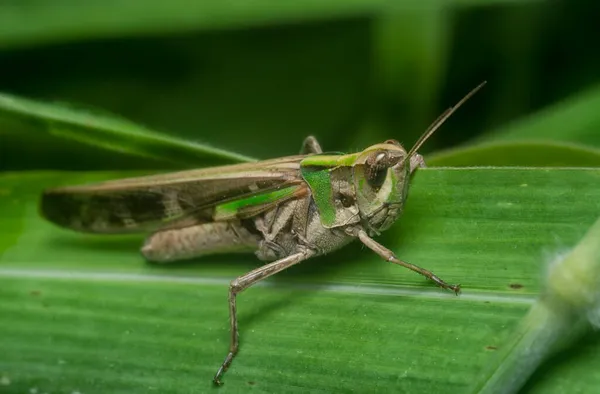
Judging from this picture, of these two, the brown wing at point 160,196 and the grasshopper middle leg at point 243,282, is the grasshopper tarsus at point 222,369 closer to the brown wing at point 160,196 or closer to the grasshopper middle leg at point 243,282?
the grasshopper middle leg at point 243,282

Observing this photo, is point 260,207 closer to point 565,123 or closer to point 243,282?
point 243,282

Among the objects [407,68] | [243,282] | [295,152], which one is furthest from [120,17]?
[243,282]

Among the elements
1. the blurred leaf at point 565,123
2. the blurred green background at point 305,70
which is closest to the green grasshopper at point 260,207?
the blurred green background at point 305,70

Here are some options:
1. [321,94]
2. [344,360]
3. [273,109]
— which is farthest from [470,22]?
[344,360]

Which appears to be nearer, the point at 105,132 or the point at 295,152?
the point at 105,132

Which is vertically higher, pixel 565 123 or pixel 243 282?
pixel 565 123

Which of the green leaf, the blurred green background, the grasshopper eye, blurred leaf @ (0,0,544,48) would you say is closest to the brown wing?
the green leaf

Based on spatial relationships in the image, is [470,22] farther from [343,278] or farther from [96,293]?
[96,293]
